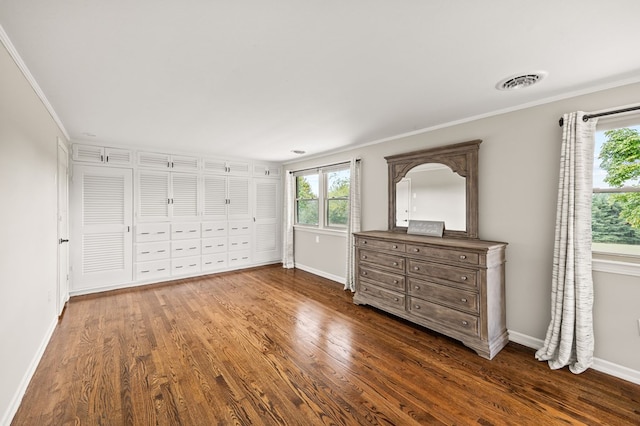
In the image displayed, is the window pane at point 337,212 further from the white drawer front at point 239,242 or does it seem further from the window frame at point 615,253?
the window frame at point 615,253

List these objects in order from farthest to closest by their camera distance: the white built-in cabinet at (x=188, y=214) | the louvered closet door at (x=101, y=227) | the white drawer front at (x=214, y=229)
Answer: the white drawer front at (x=214, y=229)
the white built-in cabinet at (x=188, y=214)
the louvered closet door at (x=101, y=227)

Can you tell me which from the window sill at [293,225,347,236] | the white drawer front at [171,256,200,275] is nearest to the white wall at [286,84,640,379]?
the window sill at [293,225,347,236]

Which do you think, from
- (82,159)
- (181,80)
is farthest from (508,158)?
(82,159)

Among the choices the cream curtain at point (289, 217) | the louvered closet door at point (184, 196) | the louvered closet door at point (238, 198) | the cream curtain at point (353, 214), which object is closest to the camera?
the cream curtain at point (353, 214)

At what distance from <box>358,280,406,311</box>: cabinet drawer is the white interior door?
378cm

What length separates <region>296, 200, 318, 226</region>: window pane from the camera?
552 cm

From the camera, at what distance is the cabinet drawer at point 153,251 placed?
4.67 metres

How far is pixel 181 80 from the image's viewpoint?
216 centimetres

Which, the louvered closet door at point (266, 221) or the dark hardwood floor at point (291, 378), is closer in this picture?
the dark hardwood floor at point (291, 378)

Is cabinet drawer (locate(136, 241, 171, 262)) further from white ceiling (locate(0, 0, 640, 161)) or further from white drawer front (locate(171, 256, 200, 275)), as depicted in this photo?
white ceiling (locate(0, 0, 640, 161))

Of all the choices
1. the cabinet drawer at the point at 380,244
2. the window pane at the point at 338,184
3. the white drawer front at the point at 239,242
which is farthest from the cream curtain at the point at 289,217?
the cabinet drawer at the point at 380,244

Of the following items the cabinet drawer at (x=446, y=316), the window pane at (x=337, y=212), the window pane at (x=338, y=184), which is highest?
the window pane at (x=338, y=184)

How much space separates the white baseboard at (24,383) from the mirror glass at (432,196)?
3.90 meters

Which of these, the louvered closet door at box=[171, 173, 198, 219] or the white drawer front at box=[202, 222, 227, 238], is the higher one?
the louvered closet door at box=[171, 173, 198, 219]
